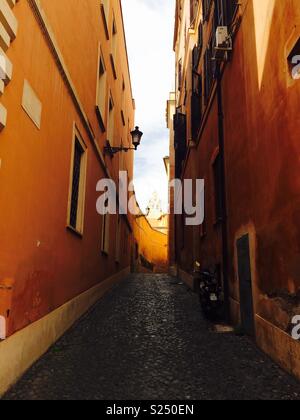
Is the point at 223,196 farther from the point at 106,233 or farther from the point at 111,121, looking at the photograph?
the point at 111,121

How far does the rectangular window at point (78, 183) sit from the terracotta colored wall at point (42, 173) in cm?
30

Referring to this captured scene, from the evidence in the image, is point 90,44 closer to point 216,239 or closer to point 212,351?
point 216,239

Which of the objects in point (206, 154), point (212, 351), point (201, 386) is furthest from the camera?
point (206, 154)

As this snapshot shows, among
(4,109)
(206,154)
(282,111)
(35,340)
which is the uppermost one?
(206,154)

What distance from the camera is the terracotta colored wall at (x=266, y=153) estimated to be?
12.9 ft

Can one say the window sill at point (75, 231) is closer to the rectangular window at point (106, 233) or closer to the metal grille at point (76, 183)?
the metal grille at point (76, 183)

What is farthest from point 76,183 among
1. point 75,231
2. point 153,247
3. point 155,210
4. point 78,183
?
point 155,210

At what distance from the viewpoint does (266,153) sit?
4.74 meters

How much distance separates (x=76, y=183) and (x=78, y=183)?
0.43 feet

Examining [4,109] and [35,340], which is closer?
[4,109]

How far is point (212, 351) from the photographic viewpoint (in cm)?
481

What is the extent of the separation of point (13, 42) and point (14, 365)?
11.0ft

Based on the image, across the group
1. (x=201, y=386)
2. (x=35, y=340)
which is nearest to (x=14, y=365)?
(x=35, y=340)

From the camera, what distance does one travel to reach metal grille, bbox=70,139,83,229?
684 cm
